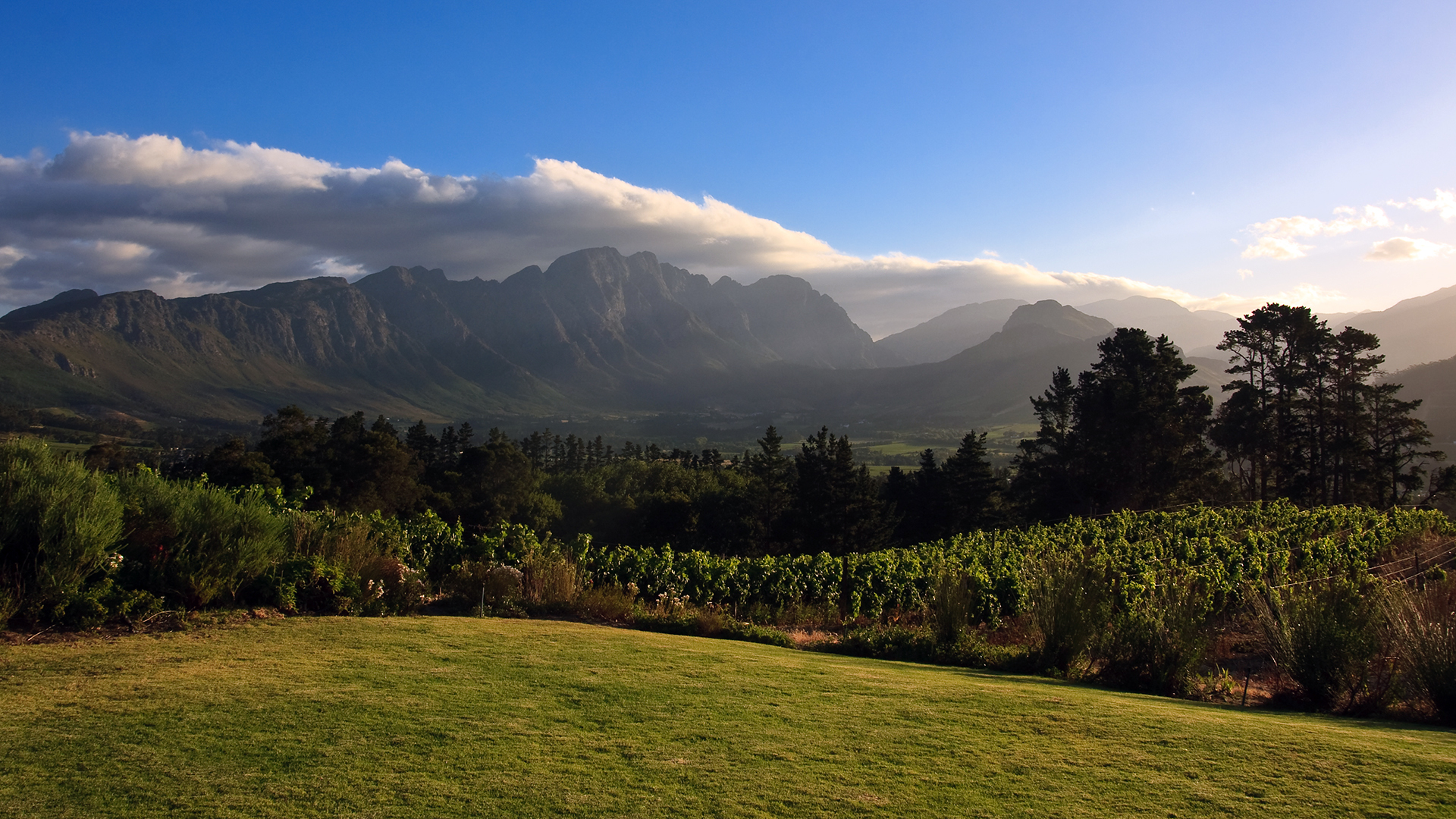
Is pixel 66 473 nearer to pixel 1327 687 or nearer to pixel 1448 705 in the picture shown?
pixel 1327 687

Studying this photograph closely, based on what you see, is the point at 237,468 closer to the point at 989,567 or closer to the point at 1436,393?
the point at 989,567

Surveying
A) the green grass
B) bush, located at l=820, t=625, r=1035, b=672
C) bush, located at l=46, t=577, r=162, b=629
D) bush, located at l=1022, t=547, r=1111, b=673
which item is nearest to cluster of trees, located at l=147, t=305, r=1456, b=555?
bush, located at l=46, t=577, r=162, b=629

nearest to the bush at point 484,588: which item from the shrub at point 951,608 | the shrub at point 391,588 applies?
the shrub at point 391,588

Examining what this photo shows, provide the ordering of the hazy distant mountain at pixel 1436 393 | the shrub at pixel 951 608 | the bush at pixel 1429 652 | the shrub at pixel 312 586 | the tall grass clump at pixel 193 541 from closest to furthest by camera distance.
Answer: the bush at pixel 1429 652, the tall grass clump at pixel 193 541, the shrub at pixel 312 586, the shrub at pixel 951 608, the hazy distant mountain at pixel 1436 393

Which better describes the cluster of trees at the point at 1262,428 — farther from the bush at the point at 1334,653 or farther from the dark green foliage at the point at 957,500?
the bush at the point at 1334,653

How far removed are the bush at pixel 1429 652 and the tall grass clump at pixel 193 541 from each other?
1127 centimetres

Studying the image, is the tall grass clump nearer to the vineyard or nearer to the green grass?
the green grass

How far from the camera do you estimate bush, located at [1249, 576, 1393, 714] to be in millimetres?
7246

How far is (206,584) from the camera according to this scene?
8078mm

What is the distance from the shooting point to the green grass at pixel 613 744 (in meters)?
4.04

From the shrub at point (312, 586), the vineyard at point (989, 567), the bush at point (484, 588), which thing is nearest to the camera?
the shrub at point (312, 586)

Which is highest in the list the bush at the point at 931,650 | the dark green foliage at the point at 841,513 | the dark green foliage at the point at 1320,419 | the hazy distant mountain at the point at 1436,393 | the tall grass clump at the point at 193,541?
the hazy distant mountain at the point at 1436,393

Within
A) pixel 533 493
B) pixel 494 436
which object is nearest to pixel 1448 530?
pixel 533 493

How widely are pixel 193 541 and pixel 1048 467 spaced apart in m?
45.3
